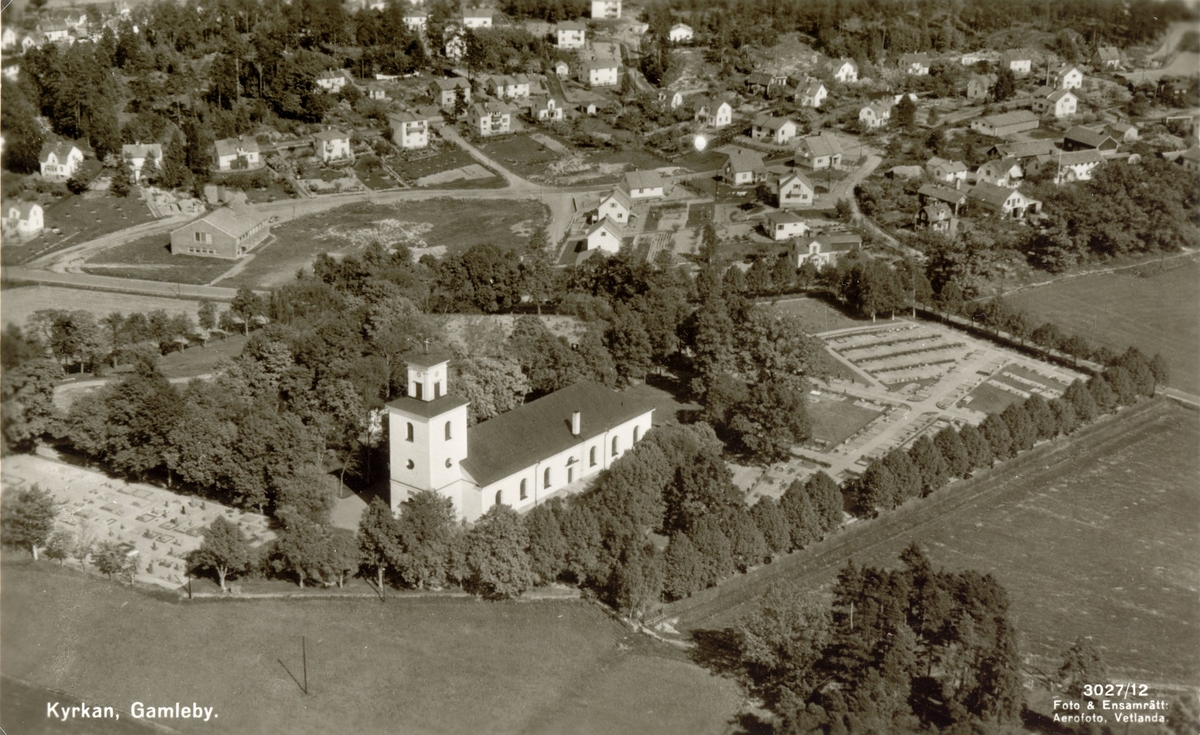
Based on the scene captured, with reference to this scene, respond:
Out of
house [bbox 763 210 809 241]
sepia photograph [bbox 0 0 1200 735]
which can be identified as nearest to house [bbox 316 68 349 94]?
sepia photograph [bbox 0 0 1200 735]

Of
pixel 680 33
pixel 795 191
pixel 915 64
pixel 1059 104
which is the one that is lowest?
pixel 795 191

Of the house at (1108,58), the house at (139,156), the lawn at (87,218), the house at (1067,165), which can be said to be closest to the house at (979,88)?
the house at (1108,58)

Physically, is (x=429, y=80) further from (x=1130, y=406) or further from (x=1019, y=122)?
(x=1130, y=406)

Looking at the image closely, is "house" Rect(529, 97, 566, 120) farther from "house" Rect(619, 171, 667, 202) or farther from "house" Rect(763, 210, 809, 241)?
"house" Rect(763, 210, 809, 241)

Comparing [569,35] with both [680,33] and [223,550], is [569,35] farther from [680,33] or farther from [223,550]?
[223,550]

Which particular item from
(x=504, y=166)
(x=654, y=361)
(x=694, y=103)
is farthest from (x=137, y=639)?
(x=694, y=103)

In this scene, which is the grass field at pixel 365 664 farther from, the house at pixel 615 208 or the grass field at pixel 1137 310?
the house at pixel 615 208

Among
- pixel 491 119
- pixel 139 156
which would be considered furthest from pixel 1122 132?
pixel 139 156
